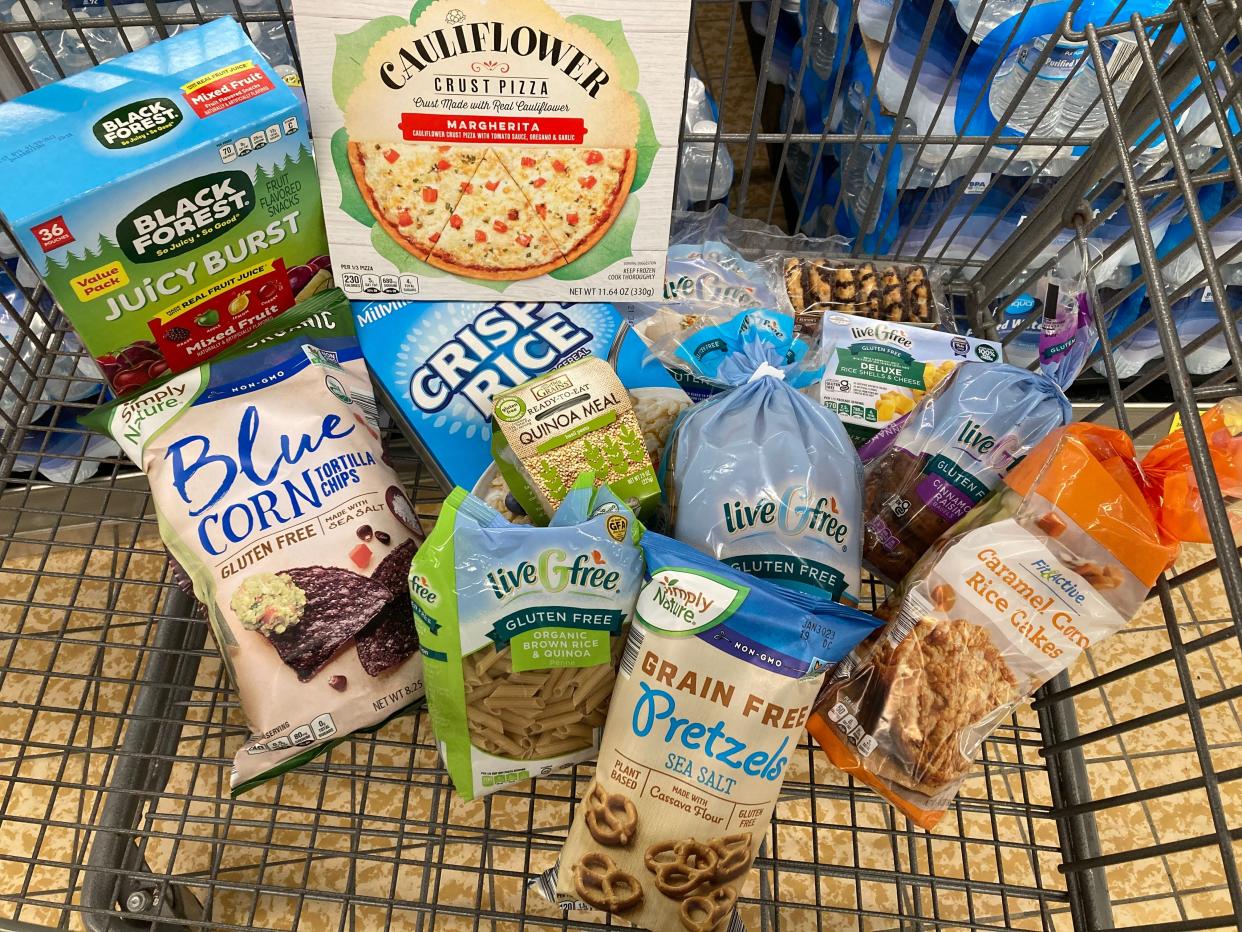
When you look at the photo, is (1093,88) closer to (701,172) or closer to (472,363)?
(701,172)

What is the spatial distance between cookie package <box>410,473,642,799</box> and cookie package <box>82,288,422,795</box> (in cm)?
10

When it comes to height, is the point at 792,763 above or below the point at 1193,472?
below

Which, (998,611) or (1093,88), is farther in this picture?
(1093,88)

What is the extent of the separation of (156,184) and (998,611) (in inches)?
33.6

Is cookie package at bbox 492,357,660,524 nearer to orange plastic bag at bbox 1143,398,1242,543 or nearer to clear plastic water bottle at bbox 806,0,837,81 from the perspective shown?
orange plastic bag at bbox 1143,398,1242,543

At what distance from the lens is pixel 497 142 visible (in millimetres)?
936

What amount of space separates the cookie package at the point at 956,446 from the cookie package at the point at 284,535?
52 cm

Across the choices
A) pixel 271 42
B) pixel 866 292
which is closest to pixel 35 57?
pixel 271 42

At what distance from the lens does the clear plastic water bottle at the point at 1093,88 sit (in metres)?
1.12

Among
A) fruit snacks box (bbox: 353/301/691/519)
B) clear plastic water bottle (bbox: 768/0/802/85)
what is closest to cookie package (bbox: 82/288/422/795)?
fruit snacks box (bbox: 353/301/691/519)

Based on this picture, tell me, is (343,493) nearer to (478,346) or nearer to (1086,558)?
(478,346)

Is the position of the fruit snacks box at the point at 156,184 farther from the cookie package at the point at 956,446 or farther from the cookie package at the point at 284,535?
the cookie package at the point at 956,446

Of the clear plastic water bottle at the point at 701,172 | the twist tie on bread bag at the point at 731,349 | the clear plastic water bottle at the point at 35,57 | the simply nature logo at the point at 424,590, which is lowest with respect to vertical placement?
the clear plastic water bottle at the point at 701,172

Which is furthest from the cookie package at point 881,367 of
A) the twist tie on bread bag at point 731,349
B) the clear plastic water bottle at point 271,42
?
the clear plastic water bottle at point 271,42
